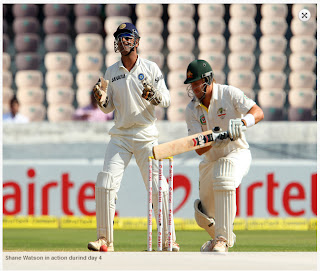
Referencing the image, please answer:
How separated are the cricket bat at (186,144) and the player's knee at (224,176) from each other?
189 millimetres

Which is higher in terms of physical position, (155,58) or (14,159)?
(155,58)

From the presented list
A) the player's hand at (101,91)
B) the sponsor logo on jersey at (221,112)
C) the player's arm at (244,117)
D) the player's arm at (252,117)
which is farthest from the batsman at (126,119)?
the player's arm at (252,117)

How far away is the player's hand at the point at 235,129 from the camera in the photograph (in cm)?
486

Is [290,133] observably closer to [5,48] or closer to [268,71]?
[268,71]

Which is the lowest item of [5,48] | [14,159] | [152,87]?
[14,159]

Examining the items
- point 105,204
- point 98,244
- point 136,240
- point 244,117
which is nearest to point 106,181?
point 105,204

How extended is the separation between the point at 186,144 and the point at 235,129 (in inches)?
13.4

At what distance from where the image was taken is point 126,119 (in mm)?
5234

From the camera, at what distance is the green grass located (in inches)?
238

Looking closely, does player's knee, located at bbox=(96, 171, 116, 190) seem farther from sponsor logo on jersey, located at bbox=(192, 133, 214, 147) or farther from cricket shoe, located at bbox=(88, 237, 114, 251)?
sponsor logo on jersey, located at bbox=(192, 133, 214, 147)

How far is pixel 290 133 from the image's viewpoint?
8289mm

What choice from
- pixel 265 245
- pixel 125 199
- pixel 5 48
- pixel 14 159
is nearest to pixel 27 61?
pixel 5 48
